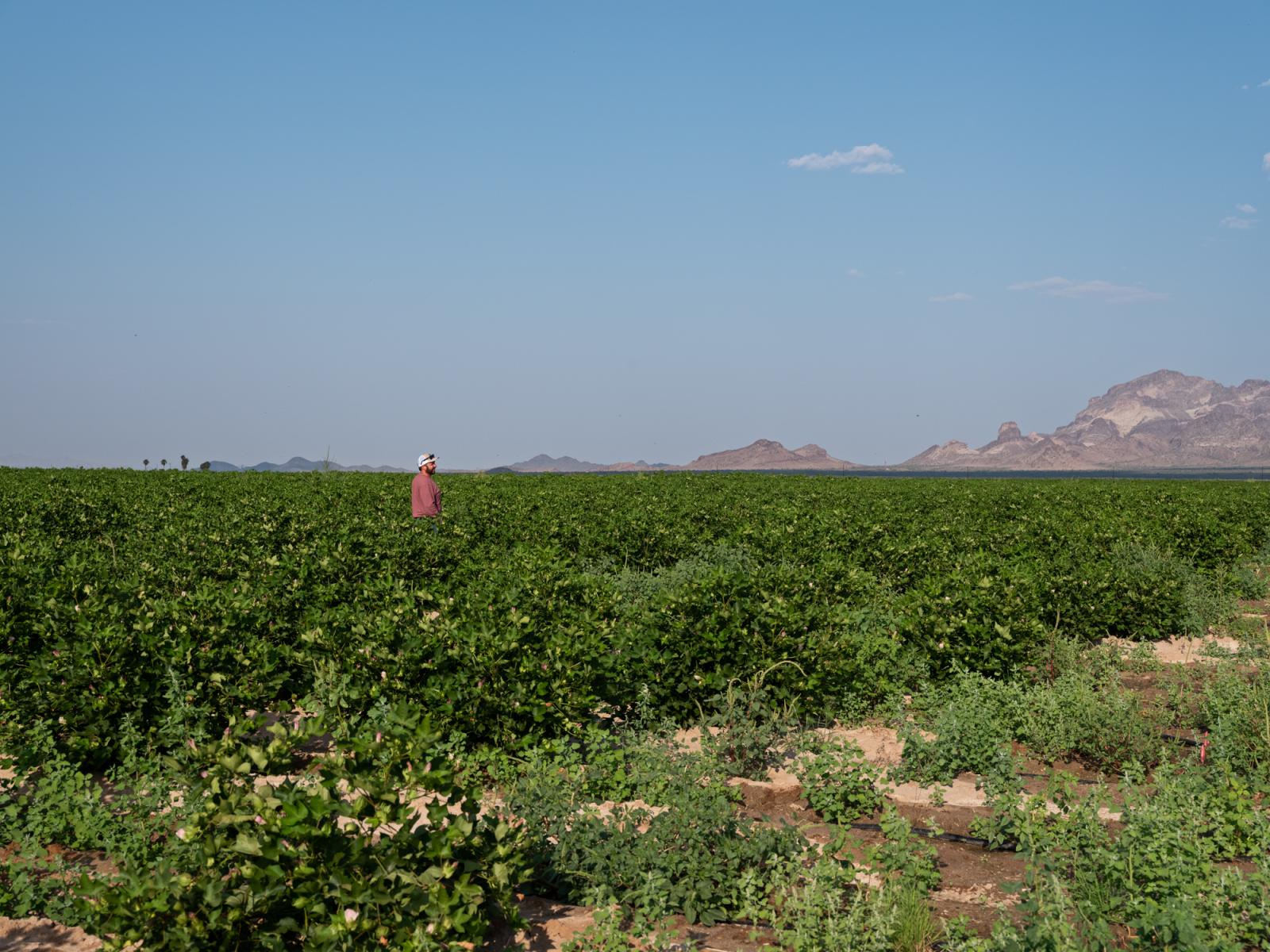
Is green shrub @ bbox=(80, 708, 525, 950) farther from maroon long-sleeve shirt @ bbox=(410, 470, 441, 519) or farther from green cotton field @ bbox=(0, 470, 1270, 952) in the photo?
maroon long-sleeve shirt @ bbox=(410, 470, 441, 519)

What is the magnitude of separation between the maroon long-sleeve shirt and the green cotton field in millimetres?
1791

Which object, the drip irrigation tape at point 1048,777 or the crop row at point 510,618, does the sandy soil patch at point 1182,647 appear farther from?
the drip irrigation tape at point 1048,777

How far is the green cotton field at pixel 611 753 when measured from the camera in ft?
12.8

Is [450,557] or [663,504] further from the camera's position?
[663,504]

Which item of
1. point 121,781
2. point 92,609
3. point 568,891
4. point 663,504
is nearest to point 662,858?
point 568,891

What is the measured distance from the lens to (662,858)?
15.4 feet

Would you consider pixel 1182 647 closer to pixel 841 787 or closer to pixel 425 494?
pixel 841 787

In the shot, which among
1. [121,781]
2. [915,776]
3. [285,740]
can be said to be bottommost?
[915,776]

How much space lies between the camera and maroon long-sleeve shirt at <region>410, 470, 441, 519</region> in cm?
1388

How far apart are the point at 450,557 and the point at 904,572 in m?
6.50

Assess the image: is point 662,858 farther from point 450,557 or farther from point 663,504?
point 663,504

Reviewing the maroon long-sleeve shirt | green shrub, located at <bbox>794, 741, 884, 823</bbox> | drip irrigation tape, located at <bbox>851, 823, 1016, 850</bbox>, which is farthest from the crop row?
drip irrigation tape, located at <bbox>851, 823, 1016, 850</bbox>

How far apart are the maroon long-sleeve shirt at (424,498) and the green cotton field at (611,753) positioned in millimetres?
1791

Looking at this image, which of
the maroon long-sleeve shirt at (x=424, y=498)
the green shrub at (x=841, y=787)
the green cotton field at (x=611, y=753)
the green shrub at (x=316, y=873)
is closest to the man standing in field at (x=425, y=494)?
the maroon long-sleeve shirt at (x=424, y=498)
